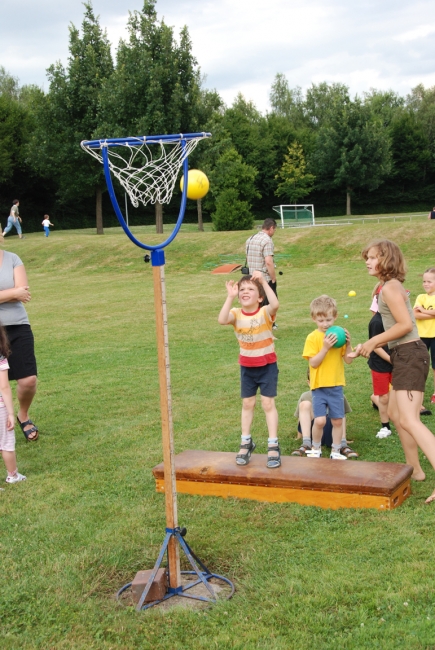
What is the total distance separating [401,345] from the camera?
5328mm

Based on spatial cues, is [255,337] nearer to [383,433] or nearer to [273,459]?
[273,459]

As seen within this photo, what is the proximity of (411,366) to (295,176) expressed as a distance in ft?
179

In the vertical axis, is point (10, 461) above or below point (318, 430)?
below

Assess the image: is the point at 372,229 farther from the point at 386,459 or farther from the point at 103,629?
the point at 103,629

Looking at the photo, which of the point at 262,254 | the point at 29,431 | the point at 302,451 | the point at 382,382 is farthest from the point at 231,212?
the point at 302,451

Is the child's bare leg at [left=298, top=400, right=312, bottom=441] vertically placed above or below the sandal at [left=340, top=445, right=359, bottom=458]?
above

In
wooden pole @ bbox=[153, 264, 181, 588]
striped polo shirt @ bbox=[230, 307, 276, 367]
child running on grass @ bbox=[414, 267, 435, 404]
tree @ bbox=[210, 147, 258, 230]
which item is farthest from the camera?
tree @ bbox=[210, 147, 258, 230]

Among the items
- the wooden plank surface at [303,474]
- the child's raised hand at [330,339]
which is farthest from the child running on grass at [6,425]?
the child's raised hand at [330,339]

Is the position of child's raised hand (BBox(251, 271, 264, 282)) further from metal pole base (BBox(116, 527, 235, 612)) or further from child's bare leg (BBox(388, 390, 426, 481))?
metal pole base (BBox(116, 527, 235, 612))

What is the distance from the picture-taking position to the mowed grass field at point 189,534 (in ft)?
11.9

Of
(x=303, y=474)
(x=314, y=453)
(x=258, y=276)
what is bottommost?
(x=314, y=453)

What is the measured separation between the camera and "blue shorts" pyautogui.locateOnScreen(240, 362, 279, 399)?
578cm

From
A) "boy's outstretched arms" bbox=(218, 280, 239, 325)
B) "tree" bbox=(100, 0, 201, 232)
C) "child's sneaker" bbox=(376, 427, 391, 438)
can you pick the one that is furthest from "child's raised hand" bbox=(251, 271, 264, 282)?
"tree" bbox=(100, 0, 201, 232)

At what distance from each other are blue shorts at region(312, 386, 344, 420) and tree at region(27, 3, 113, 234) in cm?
3371
